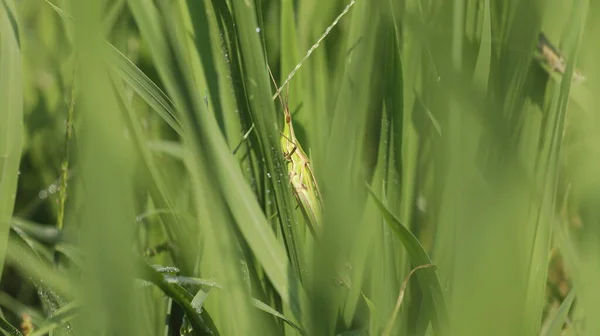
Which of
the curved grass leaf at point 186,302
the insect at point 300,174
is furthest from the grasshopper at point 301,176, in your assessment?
the curved grass leaf at point 186,302

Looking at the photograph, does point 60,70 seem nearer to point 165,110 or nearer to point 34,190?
point 34,190

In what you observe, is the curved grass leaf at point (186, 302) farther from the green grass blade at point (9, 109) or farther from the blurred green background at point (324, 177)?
the green grass blade at point (9, 109)

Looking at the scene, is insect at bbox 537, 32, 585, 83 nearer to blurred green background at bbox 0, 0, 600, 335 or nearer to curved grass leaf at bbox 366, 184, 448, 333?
blurred green background at bbox 0, 0, 600, 335

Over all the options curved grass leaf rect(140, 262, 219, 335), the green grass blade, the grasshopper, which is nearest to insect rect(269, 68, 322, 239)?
the grasshopper

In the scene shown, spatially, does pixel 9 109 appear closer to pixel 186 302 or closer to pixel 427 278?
pixel 186 302

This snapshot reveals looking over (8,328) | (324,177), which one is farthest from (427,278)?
(8,328)
